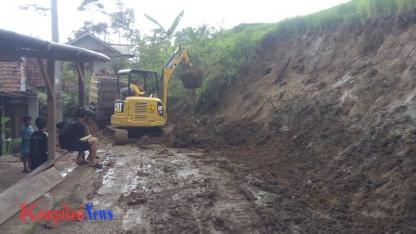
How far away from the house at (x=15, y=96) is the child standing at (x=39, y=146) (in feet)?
16.5

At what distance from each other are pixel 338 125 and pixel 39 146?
20.5 feet

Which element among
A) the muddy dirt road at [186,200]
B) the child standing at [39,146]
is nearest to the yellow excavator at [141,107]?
the muddy dirt road at [186,200]

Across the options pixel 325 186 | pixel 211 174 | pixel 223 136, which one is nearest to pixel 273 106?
pixel 223 136

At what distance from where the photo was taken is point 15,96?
16547mm

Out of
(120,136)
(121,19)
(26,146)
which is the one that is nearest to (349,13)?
(120,136)

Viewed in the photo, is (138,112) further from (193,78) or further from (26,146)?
(26,146)

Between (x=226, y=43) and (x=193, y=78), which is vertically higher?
(x=226, y=43)

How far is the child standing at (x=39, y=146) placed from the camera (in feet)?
33.0

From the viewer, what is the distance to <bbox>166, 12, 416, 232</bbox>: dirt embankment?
23.2 ft

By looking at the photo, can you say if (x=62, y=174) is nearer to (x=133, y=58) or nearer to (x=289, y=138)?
(x=289, y=138)

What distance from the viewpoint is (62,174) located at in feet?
32.6

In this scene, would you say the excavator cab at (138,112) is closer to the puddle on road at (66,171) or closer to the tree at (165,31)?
the puddle on road at (66,171)

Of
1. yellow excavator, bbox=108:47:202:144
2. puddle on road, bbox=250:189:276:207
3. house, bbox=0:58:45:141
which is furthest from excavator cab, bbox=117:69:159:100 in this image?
puddle on road, bbox=250:189:276:207

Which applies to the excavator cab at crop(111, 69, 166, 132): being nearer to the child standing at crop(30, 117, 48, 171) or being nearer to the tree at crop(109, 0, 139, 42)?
the child standing at crop(30, 117, 48, 171)
